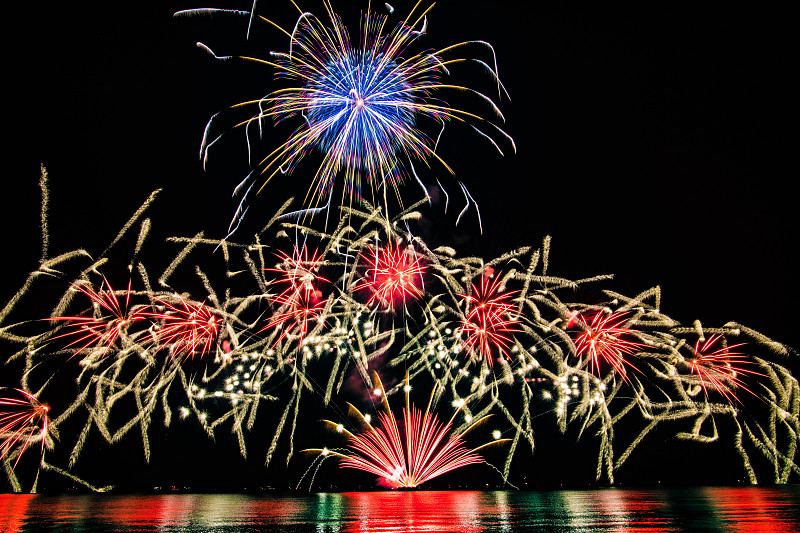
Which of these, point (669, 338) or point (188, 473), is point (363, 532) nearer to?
point (669, 338)

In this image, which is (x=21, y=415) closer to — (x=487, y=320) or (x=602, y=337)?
(x=487, y=320)

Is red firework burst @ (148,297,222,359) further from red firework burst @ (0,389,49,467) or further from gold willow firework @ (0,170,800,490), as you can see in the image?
red firework burst @ (0,389,49,467)

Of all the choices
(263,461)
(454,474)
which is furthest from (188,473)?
(454,474)

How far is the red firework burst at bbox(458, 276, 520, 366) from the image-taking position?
14.8 meters

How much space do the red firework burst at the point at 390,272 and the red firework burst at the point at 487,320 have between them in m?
1.78

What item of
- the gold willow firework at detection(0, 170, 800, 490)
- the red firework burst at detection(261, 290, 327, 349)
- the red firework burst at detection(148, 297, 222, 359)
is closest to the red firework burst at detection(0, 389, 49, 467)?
the gold willow firework at detection(0, 170, 800, 490)

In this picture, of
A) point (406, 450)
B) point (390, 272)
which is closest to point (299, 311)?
point (390, 272)

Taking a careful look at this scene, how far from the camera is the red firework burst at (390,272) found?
47.5ft

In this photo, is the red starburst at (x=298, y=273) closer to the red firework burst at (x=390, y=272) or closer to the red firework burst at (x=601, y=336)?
the red firework burst at (x=390, y=272)

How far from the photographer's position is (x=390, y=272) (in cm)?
1452

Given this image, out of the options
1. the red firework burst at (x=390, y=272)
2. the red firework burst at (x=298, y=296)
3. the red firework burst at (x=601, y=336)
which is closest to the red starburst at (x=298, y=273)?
the red firework burst at (x=298, y=296)

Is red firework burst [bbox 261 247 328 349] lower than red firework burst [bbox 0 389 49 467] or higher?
higher

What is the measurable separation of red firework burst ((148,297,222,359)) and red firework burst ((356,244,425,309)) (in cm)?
468

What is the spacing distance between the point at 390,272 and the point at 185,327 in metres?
6.38
